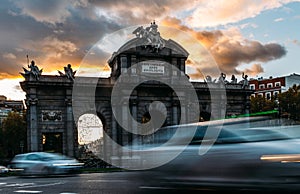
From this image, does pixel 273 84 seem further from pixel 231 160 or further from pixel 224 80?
pixel 231 160

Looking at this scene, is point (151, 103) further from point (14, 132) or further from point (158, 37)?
point (14, 132)

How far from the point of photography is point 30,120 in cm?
4234

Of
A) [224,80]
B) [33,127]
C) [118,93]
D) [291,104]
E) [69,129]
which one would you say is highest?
[224,80]

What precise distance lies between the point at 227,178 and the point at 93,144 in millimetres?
47075

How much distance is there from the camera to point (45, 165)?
23.8 meters

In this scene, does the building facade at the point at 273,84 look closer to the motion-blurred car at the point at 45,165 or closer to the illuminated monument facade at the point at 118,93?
the illuminated monument facade at the point at 118,93

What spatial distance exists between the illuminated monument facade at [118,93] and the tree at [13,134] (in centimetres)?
3502

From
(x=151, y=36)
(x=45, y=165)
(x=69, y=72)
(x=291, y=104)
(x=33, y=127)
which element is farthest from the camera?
(x=291, y=104)

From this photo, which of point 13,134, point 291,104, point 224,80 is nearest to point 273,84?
point 291,104

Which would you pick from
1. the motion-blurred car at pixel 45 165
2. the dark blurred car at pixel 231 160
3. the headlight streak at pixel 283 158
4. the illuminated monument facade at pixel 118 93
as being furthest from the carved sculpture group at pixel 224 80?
the headlight streak at pixel 283 158

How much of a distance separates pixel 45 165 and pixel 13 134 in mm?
58175

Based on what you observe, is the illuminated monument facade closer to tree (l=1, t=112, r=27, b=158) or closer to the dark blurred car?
the dark blurred car

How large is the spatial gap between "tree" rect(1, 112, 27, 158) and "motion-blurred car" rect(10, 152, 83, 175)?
5339 cm

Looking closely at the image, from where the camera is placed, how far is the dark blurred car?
28.2 feet
